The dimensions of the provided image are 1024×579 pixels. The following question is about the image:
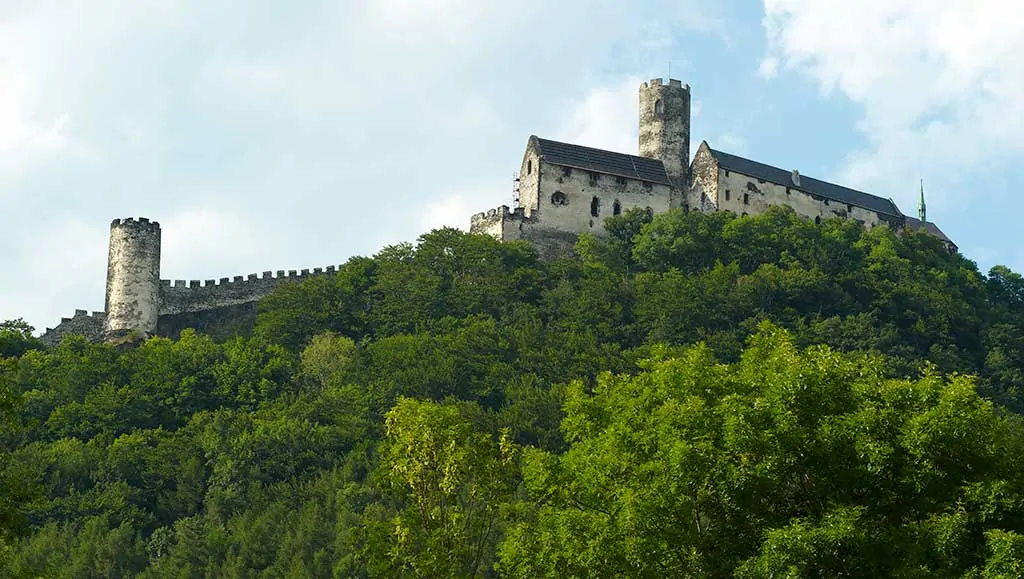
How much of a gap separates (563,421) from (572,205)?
49.2 meters

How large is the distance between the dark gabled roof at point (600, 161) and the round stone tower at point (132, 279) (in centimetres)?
2052

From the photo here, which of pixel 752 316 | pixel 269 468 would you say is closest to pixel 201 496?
pixel 269 468

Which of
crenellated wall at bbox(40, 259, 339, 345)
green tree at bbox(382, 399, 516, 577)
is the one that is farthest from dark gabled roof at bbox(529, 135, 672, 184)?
green tree at bbox(382, 399, 516, 577)

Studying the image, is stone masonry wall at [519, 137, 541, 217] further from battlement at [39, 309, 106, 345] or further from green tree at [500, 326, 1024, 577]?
green tree at [500, 326, 1024, 577]

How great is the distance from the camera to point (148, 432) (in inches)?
2699

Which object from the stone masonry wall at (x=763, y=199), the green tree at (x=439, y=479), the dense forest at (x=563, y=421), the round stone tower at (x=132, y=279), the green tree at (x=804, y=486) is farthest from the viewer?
the stone masonry wall at (x=763, y=199)

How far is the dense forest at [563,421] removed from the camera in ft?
93.6

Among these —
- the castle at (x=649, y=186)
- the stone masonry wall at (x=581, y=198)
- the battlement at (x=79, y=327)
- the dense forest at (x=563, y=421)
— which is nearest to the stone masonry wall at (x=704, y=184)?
the castle at (x=649, y=186)

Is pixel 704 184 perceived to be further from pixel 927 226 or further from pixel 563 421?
pixel 563 421

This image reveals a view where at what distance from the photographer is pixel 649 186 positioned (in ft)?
279

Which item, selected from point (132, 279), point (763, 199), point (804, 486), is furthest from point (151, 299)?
point (804, 486)

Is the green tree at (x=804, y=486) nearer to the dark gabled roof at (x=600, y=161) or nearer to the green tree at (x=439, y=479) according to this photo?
the green tree at (x=439, y=479)

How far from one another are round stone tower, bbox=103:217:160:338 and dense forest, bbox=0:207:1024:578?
5.89 ft

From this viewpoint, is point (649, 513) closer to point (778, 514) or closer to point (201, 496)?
point (778, 514)
